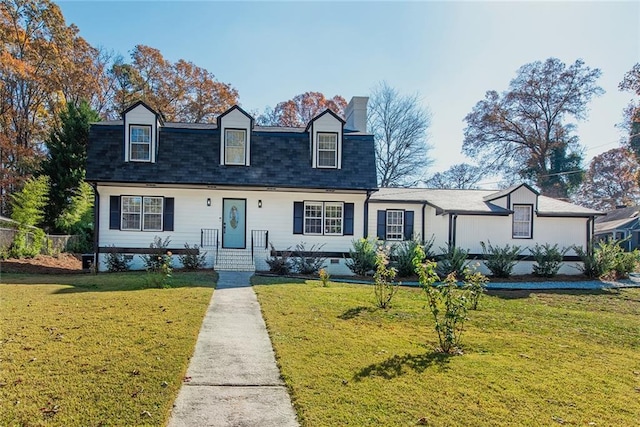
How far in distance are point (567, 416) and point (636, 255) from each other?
56.8ft

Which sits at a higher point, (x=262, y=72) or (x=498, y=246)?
(x=262, y=72)

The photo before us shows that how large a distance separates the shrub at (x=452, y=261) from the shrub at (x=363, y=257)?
2795 mm

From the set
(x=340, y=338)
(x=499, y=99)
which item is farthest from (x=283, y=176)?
(x=499, y=99)

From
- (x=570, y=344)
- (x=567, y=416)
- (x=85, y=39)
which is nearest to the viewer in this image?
(x=567, y=416)

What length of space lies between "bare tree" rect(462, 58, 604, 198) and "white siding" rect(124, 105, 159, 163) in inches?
1143

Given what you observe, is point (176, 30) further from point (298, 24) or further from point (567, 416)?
point (567, 416)

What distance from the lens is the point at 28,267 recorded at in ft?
49.3

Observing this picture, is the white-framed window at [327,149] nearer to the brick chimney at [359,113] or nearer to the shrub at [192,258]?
the brick chimney at [359,113]

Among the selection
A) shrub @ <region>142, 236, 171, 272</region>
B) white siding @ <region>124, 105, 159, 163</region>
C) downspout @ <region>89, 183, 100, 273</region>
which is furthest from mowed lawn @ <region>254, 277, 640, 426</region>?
white siding @ <region>124, 105, 159, 163</region>

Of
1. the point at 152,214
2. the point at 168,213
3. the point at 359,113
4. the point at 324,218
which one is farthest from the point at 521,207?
the point at 152,214

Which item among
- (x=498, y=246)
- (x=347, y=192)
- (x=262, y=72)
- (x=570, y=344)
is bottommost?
(x=570, y=344)

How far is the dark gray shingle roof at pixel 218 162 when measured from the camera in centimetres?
1603

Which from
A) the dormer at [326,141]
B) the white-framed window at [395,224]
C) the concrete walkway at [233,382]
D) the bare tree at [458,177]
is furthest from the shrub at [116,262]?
the bare tree at [458,177]

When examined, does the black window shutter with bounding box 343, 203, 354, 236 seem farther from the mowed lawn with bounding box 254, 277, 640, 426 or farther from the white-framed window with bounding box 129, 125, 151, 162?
the white-framed window with bounding box 129, 125, 151, 162
